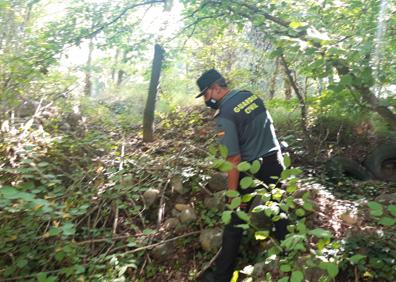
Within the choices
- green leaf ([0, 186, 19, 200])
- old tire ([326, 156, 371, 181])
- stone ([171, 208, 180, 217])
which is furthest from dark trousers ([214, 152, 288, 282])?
old tire ([326, 156, 371, 181])

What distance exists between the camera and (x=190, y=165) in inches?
215

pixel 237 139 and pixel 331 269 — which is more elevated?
pixel 237 139

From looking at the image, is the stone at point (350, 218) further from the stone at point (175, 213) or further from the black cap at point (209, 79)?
the stone at point (175, 213)

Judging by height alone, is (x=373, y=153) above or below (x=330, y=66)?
below

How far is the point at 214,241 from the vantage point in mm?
4242

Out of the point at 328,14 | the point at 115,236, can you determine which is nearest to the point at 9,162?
the point at 115,236

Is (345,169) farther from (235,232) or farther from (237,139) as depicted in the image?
(237,139)

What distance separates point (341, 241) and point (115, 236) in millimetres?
2685

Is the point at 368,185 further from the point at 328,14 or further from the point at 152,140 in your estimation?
the point at 152,140

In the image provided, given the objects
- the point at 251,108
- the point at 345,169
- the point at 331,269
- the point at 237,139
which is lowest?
the point at 345,169

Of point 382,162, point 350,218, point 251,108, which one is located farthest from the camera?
point 382,162

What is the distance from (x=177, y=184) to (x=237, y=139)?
1.91 m

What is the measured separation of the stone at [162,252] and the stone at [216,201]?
78 centimetres

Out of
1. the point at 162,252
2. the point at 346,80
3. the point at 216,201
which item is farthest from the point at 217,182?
the point at 346,80
